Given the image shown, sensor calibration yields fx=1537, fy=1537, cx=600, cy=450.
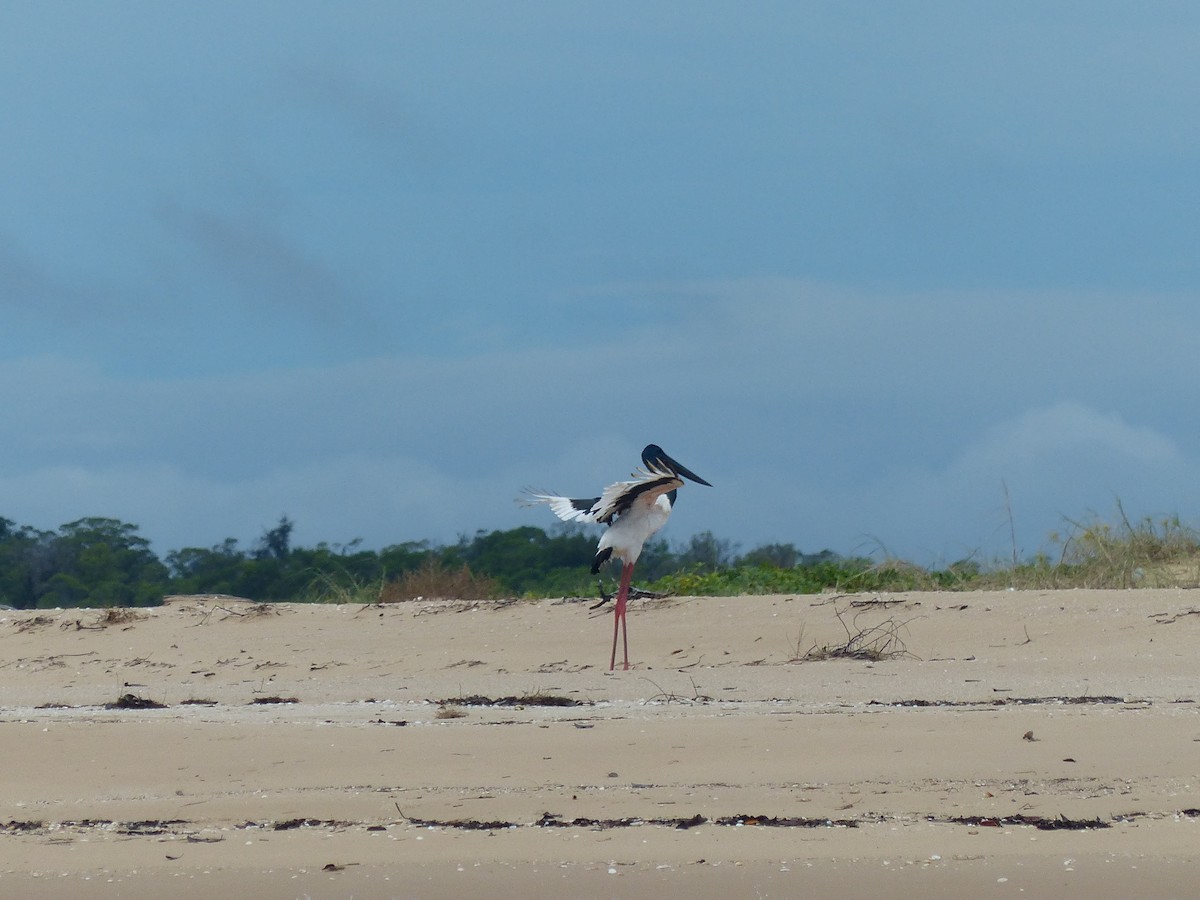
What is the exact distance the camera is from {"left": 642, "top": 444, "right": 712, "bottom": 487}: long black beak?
43.7 feet

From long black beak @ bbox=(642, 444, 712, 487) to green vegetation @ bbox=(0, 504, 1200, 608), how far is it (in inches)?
45.4

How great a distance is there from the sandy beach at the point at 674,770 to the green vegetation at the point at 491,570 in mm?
1675

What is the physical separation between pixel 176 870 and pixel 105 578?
20.6m

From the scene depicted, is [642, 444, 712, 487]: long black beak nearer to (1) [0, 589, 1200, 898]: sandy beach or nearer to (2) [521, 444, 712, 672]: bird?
(2) [521, 444, 712, 672]: bird

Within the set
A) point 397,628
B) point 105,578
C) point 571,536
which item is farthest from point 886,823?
point 105,578

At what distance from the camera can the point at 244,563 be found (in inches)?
1006

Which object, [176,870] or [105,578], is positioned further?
[105,578]

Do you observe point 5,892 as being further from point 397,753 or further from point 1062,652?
point 1062,652

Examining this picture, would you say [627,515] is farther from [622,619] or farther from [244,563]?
[244,563]

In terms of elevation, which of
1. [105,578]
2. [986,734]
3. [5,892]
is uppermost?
[105,578]

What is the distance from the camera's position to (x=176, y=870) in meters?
6.37

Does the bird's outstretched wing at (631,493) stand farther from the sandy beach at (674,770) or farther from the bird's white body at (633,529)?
the sandy beach at (674,770)

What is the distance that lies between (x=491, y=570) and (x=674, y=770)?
15506 millimetres

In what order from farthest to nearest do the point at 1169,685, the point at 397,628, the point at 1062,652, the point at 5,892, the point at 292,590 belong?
the point at 292,590 < the point at 397,628 < the point at 1062,652 < the point at 1169,685 < the point at 5,892
